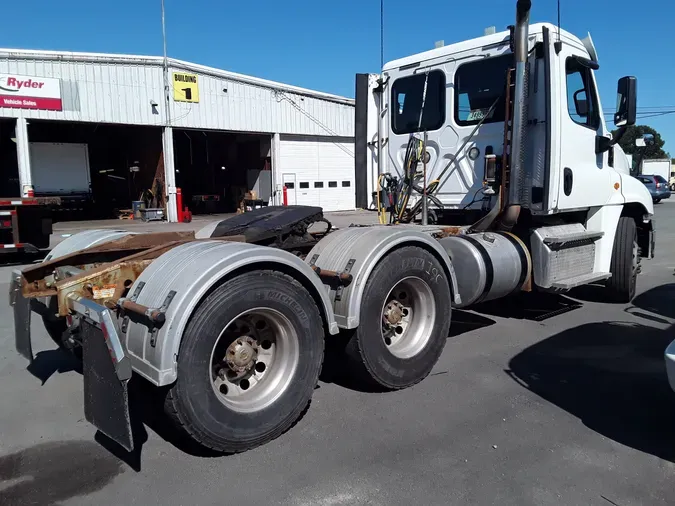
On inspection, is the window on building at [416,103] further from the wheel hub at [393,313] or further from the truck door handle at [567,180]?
the wheel hub at [393,313]

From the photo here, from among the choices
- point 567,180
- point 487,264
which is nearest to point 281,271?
point 487,264

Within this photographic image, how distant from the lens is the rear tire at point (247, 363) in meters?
3.07

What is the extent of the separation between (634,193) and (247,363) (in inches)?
235

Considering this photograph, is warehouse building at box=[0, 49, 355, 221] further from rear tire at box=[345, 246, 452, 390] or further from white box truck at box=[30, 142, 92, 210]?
rear tire at box=[345, 246, 452, 390]

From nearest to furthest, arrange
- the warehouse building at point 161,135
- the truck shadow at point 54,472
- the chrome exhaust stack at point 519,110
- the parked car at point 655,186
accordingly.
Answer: the truck shadow at point 54,472 → the chrome exhaust stack at point 519,110 → the warehouse building at point 161,135 → the parked car at point 655,186

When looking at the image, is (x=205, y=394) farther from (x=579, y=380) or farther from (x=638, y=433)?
(x=579, y=380)

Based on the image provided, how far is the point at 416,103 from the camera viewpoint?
6.86 m

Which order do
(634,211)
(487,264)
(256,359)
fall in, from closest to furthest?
(256,359), (487,264), (634,211)

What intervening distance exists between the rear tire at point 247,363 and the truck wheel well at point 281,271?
1.2 inches

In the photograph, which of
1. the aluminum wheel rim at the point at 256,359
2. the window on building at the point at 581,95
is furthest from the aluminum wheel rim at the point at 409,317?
the window on building at the point at 581,95

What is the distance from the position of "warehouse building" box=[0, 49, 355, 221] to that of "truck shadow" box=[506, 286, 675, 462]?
19.1 m

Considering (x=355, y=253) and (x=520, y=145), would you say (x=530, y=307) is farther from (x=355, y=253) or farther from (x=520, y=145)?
(x=355, y=253)

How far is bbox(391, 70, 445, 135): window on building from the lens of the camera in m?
6.59

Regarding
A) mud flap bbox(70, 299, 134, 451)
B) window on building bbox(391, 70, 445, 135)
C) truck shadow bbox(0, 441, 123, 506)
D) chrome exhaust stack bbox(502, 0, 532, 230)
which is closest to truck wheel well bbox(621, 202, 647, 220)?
chrome exhaust stack bbox(502, 0, 532, 230)
